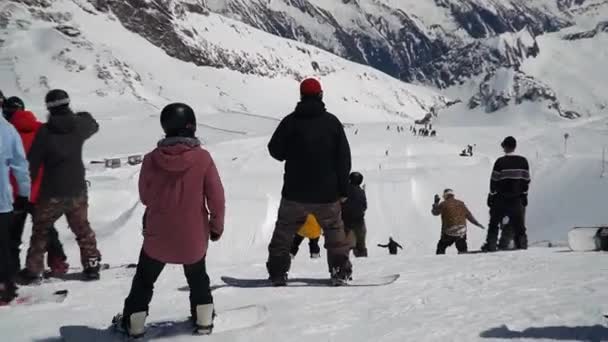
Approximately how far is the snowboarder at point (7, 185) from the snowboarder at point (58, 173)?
0.68 meters

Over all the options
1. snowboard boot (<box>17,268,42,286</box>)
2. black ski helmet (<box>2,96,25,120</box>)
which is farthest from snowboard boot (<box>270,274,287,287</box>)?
black ski helmet (<box>2,96,25,120</box>)

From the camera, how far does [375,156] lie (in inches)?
1859

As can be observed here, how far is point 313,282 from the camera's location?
237 inches

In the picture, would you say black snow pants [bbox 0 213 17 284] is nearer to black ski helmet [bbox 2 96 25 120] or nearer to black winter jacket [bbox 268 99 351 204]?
black ski helmet [bbox 2 96 25 120]

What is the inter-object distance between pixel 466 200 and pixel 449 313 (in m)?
29.8

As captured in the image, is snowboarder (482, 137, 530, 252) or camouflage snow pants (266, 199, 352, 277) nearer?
camouflage snow pants (266, 199, 352, 277)

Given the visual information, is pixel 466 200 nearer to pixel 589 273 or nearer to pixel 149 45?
pixel 589 273

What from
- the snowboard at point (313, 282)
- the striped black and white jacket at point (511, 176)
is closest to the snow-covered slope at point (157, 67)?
the striped black and white jacket at point (511, 176)

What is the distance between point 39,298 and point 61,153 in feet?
4.53

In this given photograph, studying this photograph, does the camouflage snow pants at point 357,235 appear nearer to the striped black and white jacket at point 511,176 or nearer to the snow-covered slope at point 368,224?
the snow-covered slope at point 368,224

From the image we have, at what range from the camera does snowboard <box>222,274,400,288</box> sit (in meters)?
5.78

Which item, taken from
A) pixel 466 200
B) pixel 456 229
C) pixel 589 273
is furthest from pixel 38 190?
pixel 466 200

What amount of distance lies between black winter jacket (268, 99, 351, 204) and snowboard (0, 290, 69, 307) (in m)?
2.28

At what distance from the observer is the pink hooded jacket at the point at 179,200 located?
12.9 feet
